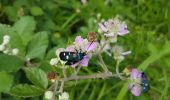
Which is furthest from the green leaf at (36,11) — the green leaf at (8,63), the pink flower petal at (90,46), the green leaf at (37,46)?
the pink flower petal at (90,46)

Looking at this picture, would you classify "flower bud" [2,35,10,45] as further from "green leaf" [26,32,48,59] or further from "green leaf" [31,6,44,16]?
"green leaf" [31,6,44,16]

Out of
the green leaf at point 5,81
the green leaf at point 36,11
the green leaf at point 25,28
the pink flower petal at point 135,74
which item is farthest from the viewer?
the green leaf at point 36,11

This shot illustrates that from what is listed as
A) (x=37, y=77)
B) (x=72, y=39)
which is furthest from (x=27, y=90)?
(x=72, y=39)

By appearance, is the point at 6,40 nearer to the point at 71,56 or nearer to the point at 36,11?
the point at 71,56

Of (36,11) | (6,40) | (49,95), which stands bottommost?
(49,95)

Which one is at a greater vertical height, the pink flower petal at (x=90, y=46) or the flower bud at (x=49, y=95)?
the pink flower petal at (x=90, y=46)

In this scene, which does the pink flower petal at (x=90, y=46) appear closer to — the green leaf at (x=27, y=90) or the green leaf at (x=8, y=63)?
the green leaf at (x=27, y=90)

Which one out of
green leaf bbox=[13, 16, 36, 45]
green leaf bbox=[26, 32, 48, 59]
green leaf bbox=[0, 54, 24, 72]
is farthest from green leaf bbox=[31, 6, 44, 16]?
green leaf bbox=[0, 54, 24, 72]
